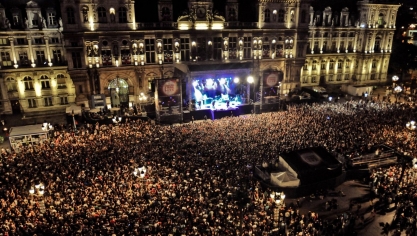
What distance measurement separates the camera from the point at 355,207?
2288 cm

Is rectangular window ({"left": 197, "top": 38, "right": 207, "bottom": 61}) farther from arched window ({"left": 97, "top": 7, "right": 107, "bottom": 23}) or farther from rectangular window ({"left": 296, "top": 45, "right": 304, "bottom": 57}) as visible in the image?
rectangular window ({"left": 296, "top": 45, "right": 304, "bottom": 57})

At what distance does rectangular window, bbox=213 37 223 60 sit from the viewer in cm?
4809

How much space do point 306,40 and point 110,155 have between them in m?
39.1

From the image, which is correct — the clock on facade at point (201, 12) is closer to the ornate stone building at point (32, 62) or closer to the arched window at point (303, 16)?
the arched window at point (303, 16)

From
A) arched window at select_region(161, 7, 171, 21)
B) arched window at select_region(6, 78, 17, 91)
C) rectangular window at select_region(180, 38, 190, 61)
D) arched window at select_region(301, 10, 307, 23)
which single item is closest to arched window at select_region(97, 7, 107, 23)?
arched window at select_region(161, 7, 171, 21)

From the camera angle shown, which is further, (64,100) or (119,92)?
(64,100)

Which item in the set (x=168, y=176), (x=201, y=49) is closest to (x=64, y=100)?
(x=201, y=49)

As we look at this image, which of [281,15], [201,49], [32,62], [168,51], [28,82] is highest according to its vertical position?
[281,15]

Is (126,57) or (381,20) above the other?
(381,20)

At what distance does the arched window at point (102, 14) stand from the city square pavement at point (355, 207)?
33.4 metres

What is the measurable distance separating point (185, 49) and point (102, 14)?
1228 centimetres

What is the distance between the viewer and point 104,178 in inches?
886

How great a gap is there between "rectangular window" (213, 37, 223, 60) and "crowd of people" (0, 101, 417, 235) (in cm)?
1570

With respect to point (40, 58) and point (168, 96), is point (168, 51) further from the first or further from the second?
point (40, 58)
